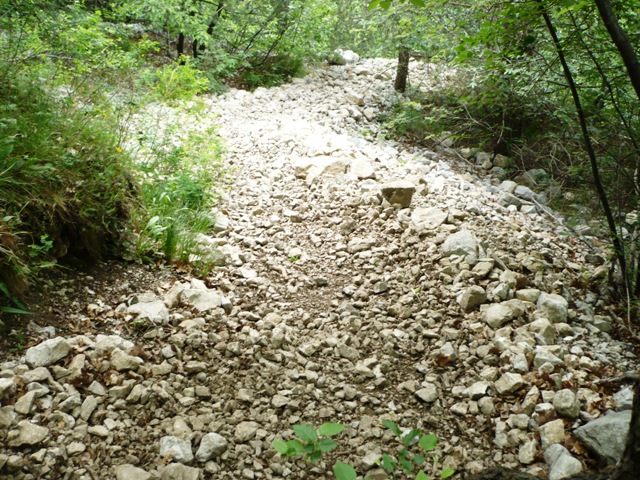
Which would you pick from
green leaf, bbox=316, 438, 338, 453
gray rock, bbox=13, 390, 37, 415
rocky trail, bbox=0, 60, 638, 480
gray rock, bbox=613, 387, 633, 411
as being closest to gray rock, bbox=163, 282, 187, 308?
rocky trail, bbox=0, 60, 638, 480

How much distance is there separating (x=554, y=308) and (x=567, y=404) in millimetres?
930

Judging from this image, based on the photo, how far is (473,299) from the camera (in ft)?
10.9

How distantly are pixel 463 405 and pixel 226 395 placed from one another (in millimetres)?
1418

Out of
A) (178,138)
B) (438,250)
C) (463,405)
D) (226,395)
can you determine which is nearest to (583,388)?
(463,405)

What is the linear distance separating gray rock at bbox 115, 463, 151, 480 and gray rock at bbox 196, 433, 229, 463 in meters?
0.26

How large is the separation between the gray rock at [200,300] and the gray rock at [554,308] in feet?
7.84

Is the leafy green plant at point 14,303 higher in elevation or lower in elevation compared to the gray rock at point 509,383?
higher

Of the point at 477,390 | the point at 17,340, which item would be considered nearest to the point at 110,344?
the point at 17,340

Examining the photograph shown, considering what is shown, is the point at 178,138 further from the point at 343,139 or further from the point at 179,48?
the point at 179,48

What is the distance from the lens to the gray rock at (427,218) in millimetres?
4180

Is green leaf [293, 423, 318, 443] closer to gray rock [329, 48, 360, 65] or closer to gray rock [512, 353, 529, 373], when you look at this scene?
gray rock [512, 353, 529, 373]

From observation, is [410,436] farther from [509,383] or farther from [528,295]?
[528,295]

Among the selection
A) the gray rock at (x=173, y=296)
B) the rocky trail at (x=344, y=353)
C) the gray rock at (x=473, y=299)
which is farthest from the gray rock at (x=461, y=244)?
the gray rock at (x=173, y=296)

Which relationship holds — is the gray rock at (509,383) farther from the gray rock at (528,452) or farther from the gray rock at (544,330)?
the gray rock at (544,330)
